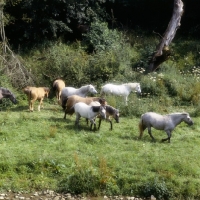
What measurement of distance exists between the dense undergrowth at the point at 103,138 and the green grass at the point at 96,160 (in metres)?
0.03

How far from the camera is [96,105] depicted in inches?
663

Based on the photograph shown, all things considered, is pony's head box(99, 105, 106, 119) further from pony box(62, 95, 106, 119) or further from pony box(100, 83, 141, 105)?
pony box(100, 83, 141, 105)

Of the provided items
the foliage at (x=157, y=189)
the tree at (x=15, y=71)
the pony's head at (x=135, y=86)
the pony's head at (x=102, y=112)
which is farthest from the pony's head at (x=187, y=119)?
the tree at (x=15, y=71)

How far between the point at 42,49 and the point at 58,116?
7238mm

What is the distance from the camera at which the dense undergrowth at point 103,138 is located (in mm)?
13102

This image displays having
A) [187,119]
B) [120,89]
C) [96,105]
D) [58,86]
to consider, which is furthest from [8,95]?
[187,119]

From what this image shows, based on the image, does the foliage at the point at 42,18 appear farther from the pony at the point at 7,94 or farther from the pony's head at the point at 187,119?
the pony's head at the point at 187,119

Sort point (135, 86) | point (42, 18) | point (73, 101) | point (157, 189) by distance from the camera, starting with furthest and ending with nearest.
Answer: point (42, 18) → point (135, 86) → point (73, 101) → point (157, 189)

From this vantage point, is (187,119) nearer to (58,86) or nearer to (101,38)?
(58,86)

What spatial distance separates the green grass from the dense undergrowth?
26 millimetres

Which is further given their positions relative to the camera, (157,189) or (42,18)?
(42,18)

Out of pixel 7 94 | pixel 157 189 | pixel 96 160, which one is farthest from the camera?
pixel 7 94

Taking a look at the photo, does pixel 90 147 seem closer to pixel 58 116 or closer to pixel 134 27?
pixel 58 116

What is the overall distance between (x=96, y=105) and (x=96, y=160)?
3.27 metres
